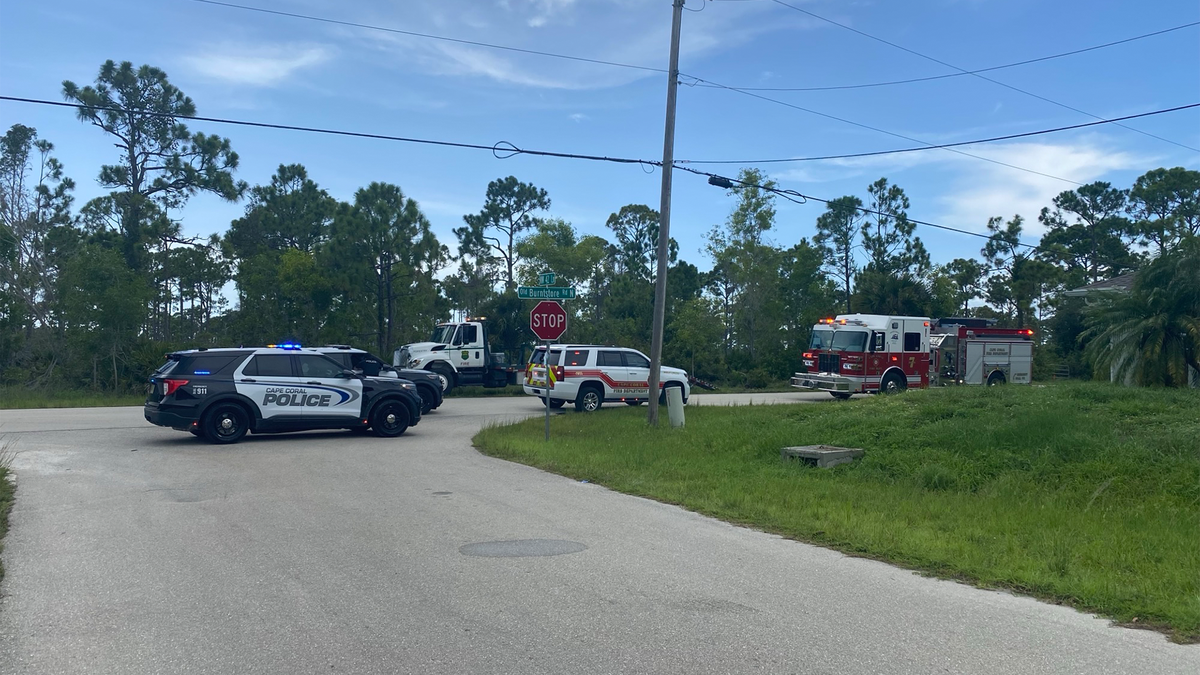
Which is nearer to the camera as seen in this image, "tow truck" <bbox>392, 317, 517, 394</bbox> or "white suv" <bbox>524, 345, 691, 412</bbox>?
"white suv" <bbox>524, 345, 691, 412</bbox>

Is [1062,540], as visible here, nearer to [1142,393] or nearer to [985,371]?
[1142,393]

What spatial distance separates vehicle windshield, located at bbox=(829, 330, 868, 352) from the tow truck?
39.0 feet

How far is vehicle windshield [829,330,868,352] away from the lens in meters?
29.3

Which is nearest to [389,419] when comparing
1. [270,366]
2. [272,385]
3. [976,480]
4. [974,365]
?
[272,385]

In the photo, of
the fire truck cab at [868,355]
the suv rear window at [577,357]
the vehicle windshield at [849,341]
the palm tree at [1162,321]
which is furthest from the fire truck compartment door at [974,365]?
the suv rear window at [577,357]

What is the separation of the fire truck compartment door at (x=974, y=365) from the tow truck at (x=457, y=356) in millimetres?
16390

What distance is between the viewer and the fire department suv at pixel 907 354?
96.3ft

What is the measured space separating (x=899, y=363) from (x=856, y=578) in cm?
2387

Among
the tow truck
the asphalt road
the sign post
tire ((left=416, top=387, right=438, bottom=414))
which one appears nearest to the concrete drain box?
the asphalt road

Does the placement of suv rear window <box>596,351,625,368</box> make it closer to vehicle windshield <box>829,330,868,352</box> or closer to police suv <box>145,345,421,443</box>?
police suv <box>145,345,421,443</box>

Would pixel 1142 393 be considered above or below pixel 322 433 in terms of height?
above

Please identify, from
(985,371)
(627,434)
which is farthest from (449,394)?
(985,371)

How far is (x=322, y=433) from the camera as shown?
18.9 m

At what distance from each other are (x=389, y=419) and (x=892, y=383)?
17.9 m
